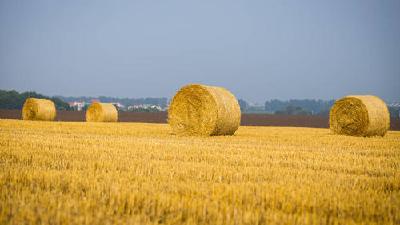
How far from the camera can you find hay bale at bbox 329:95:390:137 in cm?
1672

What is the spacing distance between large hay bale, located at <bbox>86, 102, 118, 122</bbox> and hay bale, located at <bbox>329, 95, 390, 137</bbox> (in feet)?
50.2

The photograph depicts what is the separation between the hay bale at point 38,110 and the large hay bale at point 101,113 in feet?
8.01

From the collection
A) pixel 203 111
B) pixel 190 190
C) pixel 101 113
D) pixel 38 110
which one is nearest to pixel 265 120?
pixel 101 113

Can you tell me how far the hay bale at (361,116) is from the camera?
1672 cm

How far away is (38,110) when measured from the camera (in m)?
26.5

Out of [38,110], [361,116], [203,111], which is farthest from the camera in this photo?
[38,110]

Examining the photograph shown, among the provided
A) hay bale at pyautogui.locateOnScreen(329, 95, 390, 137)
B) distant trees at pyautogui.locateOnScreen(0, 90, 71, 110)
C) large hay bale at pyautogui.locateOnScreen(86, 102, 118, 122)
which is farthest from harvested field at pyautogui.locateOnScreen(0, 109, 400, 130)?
distant trees at pyautogui.locateOnScreen(0, 90, 71, 110)

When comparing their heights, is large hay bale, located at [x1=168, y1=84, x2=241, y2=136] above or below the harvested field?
above

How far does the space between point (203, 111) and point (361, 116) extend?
235 inches

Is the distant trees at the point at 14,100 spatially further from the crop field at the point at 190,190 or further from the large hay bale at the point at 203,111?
the crop field at the point at 190,190

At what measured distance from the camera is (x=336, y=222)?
3.91 meters

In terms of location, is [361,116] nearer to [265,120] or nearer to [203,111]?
[203,111]

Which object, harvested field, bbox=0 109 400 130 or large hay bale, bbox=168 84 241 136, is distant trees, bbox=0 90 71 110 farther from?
large hay bale, bbox=168 84 241 136

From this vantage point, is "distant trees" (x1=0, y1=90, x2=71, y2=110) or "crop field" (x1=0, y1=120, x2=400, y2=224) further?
"distant trees" (x1=0, y1=90, x2=71, y2=110)
